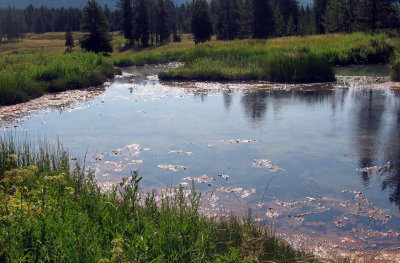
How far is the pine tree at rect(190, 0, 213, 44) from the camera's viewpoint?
222 feet

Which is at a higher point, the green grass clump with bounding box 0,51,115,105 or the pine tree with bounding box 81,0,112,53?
the pine tree with bounding box 81,0,112,53

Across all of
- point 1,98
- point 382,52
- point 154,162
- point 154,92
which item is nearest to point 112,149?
point 154,162

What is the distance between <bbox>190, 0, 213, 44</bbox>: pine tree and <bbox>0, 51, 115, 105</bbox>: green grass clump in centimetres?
4133

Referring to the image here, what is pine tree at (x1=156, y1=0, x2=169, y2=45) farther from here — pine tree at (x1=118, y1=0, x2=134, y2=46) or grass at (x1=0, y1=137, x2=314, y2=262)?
grass at (x1=0, y1=137, x2=314, y2=262)

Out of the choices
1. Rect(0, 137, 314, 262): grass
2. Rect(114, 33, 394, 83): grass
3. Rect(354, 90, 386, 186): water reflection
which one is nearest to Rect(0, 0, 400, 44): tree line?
Rect(114, 33, 394, 83): grass

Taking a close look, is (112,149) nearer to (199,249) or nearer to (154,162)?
(154,162)

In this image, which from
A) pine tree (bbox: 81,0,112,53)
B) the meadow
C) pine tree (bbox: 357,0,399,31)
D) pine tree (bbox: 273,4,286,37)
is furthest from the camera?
pine tree (bbox: 273,4,286,37)

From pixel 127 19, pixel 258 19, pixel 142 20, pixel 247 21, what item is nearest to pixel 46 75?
pixel 258 19

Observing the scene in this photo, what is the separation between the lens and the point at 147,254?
429 cm

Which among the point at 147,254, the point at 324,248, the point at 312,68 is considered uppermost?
→ the point at 312,68

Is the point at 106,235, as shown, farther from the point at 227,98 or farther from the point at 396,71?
the point at 396,71

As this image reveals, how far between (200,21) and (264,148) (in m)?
60.4

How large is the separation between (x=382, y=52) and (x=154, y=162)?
2233 centimetres

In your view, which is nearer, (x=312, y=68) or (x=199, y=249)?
(x=199, y=249)
